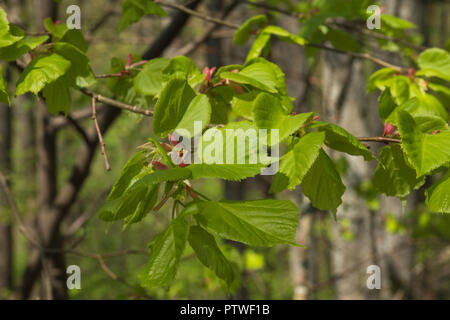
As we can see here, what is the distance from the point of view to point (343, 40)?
126 centimetres

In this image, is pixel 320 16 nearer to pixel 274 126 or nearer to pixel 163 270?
pixel 274 126

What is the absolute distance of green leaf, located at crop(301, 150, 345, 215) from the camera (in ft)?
2.38

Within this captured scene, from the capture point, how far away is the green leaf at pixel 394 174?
772mm

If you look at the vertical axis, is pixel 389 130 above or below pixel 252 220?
above

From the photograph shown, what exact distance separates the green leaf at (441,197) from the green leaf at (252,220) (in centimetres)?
24

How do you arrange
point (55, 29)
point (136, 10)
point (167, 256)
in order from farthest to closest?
1. point (136, 10)
2. point (55, 29)
3. point (167, 256)

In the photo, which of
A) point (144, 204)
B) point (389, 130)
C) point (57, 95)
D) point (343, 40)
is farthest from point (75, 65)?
point (343, 40)

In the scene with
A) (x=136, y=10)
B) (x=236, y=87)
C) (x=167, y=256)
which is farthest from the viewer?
(x=136, y=10)

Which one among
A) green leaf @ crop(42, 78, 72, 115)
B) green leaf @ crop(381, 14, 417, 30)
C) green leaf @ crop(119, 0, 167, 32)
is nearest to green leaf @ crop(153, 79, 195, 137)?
green leaf @ crop(42, 78, 72, 115)

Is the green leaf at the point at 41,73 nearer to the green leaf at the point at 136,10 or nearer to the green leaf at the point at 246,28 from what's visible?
the green leaf at the point at 136,10

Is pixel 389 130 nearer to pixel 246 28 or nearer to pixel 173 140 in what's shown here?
pixel 173 140

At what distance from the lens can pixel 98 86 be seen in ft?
5.17

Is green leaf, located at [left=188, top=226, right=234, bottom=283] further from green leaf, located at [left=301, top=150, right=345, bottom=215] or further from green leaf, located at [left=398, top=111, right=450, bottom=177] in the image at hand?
green leaf, located at [left=398, top=111, right=450, bottom=177]

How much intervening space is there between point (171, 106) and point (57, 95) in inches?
14.2
